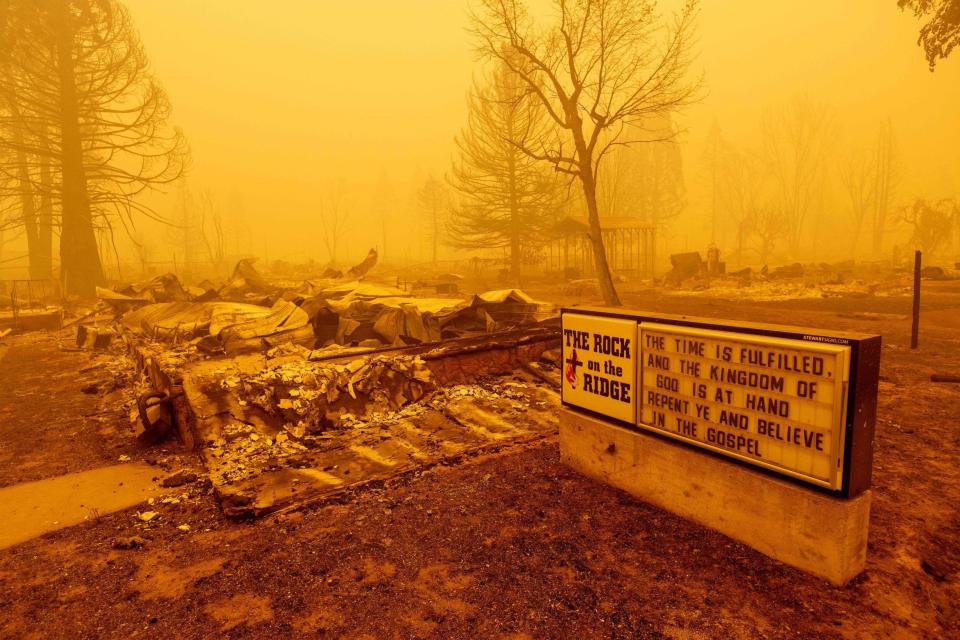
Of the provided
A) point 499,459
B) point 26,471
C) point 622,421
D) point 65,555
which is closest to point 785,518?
point 622,421

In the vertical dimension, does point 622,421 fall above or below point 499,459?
above

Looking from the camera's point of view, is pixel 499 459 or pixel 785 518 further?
pixel 499 459

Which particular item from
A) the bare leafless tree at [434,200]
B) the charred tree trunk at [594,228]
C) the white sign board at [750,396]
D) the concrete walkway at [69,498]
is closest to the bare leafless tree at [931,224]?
the charred tree trunk at [594,228]

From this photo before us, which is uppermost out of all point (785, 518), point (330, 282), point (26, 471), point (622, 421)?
point (330, 282)

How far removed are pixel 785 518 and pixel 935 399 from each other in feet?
17.1

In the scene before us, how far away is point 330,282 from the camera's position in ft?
47.9

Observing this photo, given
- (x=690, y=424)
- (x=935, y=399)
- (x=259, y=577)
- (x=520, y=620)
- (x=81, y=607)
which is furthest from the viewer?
(x=935, y=399)

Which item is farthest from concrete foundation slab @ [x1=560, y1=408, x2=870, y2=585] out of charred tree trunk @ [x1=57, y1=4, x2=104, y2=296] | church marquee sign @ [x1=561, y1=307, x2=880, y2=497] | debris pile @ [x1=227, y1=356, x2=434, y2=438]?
charred tree trunk @ [x1=57, y1=4, x2=104, y2=296]

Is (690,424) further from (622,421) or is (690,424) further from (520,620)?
(520,620)

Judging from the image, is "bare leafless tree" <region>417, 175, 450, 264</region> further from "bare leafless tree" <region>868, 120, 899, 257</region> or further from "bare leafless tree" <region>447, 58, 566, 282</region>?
"bare leafless tree" <region>868, 120, 899, 257</region>

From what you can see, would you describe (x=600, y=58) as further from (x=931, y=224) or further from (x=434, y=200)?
(x=434, y=200)

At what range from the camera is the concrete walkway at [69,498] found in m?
4.27

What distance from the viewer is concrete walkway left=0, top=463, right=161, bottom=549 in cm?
427

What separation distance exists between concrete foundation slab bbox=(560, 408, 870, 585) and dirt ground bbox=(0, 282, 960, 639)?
112mm
